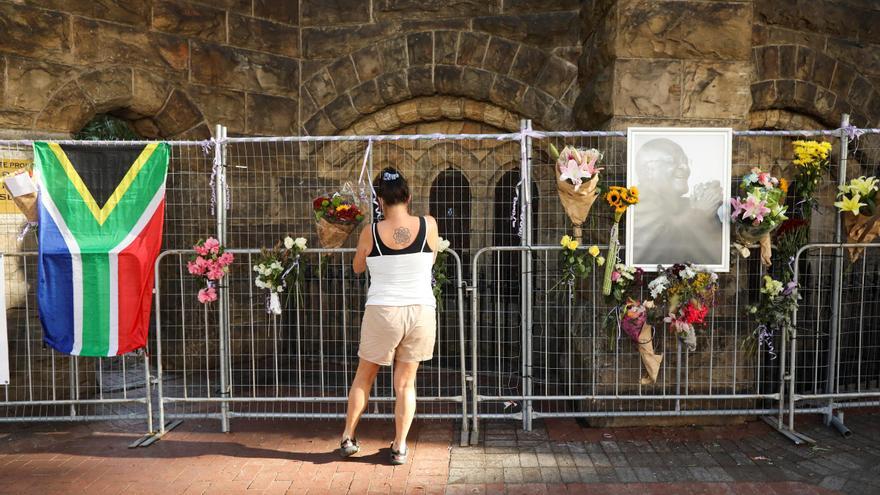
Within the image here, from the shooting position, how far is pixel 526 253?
5.31 metres

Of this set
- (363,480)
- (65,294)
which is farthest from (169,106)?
(363,480)

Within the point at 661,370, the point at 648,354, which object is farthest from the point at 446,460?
the point at 661,370

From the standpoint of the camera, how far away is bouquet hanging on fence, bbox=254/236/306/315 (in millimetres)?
5324

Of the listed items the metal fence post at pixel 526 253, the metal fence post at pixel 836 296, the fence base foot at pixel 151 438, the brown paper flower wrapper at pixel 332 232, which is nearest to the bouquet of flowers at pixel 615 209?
the metal fence post at pixel 526 253

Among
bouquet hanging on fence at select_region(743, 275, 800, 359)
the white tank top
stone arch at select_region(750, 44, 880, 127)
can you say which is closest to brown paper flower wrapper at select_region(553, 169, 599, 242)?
the white tank top

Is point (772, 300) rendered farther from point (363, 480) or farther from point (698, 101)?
point (363, 480)

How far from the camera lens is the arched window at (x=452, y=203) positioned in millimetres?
7609

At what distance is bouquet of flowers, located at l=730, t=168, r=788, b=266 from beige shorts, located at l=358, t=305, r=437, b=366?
2445 mm

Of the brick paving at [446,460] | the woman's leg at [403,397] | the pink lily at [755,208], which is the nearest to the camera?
the brick paving at [446,460]

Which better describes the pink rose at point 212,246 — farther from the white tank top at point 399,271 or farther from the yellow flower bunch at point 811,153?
the yellow flower bunch at point 811,153

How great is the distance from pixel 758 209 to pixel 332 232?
321 centimetres

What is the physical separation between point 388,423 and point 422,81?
3.69m

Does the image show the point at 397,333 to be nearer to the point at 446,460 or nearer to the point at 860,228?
the point at 446,460

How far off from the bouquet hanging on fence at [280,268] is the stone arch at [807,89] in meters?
4.96
